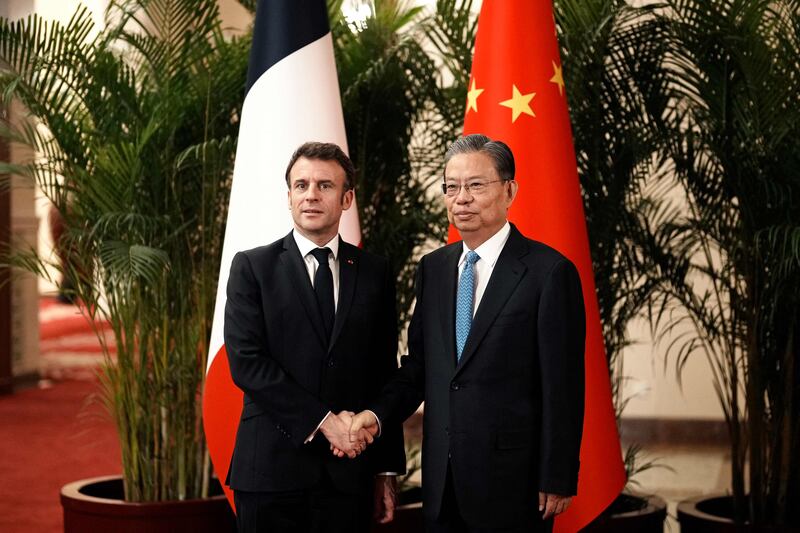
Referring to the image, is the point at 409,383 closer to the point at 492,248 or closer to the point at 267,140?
the point at 492,248

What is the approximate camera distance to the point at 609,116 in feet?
14.2

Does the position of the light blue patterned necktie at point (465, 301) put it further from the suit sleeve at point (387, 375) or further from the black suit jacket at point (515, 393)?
the suit sleeve at point (387, 375)

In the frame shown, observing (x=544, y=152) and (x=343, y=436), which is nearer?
(x=343, y=436)

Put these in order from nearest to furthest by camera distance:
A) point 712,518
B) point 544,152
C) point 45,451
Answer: point 544,152 < point 712,518 < point 45,451

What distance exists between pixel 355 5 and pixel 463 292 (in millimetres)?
2790

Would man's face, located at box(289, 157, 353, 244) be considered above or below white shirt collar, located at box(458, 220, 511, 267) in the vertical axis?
above

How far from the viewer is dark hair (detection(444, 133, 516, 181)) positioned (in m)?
2.39

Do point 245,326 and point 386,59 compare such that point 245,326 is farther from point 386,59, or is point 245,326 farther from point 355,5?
point 355,5

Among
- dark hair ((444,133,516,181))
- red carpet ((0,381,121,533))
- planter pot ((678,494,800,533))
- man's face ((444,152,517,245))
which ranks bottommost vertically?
red carpet ((0,381,121,533))

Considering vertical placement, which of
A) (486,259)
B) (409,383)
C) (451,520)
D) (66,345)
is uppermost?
(486,259)

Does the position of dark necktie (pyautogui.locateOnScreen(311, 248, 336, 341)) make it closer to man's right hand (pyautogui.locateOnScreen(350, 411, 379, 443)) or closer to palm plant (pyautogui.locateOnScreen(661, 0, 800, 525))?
man's right hand (pyautogui.locateOnScreen(350, 411, 379, 443))

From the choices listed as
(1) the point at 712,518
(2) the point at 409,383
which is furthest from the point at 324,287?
(1) the point at 712,518

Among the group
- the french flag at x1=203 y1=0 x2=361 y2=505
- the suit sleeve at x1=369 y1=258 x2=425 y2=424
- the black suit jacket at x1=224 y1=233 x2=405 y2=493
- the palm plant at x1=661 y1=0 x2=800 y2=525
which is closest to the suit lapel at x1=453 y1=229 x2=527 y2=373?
the suit sleeve at x1=369 y1=258 x2=425 y2=424

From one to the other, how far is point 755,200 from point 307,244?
2141 mm
